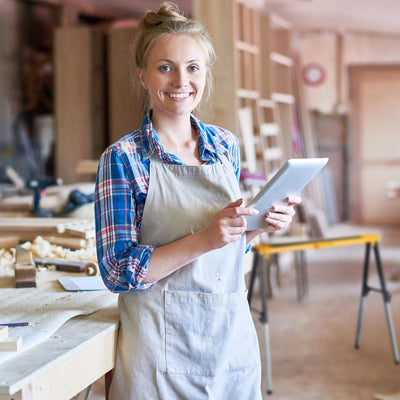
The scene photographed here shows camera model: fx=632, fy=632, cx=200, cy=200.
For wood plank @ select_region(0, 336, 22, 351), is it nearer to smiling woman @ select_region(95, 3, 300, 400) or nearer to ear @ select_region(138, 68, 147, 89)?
smiling woman @ select_region(95, 3, 300, 400)

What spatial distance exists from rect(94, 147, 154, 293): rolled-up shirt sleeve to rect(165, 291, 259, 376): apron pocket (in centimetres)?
13

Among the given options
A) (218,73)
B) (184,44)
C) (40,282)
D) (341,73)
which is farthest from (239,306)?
(341,73)

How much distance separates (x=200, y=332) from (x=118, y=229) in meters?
0.38

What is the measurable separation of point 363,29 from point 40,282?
28.6ft

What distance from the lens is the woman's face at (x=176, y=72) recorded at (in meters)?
1.76

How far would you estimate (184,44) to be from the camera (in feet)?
5.82

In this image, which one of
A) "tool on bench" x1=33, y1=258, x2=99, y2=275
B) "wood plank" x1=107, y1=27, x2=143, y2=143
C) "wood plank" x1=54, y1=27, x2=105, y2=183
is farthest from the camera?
"wood plank" x1=54, y1=27, x2=105, y2=183

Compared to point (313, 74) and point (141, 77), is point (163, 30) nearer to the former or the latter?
Result: point (141, 77)

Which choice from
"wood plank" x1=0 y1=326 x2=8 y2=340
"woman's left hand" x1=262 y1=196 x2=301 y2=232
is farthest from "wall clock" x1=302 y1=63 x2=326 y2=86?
"wood plank" x1=0 y1=326 x2=8 y2=340

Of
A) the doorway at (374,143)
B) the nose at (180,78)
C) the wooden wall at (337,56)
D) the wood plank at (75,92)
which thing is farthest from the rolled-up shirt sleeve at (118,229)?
the doorway at (374,143)

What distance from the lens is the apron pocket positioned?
5.76 ft

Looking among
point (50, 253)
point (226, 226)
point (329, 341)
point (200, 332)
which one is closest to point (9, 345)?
point (200, 332)

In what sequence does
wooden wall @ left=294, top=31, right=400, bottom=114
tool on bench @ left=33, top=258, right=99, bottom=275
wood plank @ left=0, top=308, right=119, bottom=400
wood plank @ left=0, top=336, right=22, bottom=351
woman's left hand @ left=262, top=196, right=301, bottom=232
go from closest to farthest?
1. wood plank @ left=0, top=308, right=119, bottom=400
2. wood plank @ left=0, top=336, right=22, bottom=351
3. woman's left hand @ left=262, top=196, right=301, bottom=232
4. tool on bench @ left=33, top=258, right=99, bottom=275
5. wooden wall @ left=294, top=31, right=400, bottom=114

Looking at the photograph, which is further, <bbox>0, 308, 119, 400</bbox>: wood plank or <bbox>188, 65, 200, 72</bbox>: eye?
<bbox>188, 65, 200, 72</bbox>: eye
